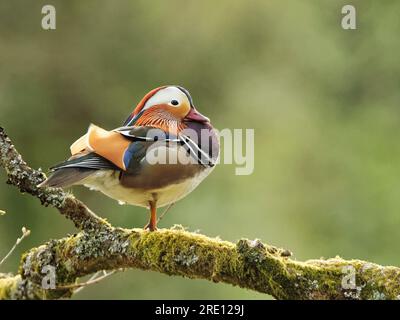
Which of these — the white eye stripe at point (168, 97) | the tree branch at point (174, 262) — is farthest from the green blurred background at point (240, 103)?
the tree branch at point (174, 262)

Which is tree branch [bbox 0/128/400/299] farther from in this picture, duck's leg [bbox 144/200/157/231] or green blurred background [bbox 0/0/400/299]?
green blurred background [bbox 0/0/400/299]

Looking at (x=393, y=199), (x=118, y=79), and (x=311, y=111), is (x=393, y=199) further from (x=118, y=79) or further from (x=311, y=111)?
(x=118, y=79)

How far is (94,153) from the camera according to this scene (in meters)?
2.13

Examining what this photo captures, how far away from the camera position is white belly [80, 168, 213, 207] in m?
2.16

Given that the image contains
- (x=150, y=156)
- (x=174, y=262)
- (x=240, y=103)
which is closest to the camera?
(x=174, y=262)

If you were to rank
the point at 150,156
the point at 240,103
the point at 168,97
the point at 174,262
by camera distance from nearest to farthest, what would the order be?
1. the point at 174,262
2. the point at 150,156
3. the point at 168,97
4. the point at 240,103

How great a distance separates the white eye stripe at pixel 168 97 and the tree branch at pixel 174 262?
0.36 meters

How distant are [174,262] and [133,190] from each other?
0.27 meters

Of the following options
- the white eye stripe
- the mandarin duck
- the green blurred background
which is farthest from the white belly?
the green blurred background

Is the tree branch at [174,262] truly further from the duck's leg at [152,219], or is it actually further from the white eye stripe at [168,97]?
the white eye stripe at [168,97]

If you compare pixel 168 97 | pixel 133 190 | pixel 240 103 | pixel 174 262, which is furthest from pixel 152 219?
pixel 240 103

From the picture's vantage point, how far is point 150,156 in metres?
2.17

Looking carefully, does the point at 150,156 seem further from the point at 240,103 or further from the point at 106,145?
the point at 240,103

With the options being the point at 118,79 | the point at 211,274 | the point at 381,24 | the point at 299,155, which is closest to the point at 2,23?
the point at 118,79
